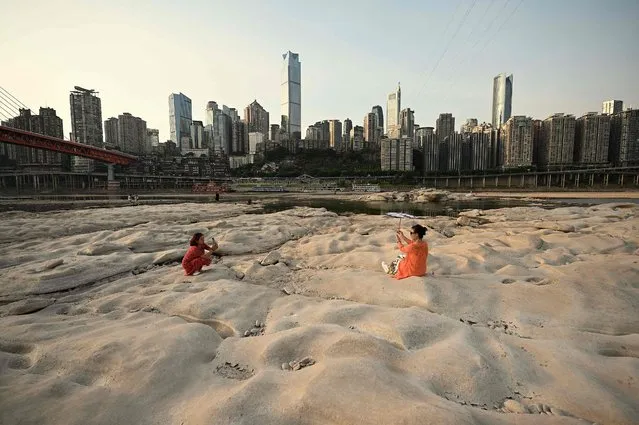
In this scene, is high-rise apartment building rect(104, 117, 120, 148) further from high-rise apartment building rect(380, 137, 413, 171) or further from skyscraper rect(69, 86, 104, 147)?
high-rise apartment building rect(380, 137, 413, 171)

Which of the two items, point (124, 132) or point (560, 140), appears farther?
point (124, 132)

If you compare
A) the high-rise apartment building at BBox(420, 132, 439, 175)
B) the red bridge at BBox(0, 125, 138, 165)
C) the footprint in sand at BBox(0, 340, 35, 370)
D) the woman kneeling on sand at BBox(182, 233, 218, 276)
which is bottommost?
the footprint in sand at BBox(0, 340, 35, 370)

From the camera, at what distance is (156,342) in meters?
3.57

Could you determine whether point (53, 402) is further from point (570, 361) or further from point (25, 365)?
point (570, 361)

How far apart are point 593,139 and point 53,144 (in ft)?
506

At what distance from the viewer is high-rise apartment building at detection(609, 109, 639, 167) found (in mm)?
96062

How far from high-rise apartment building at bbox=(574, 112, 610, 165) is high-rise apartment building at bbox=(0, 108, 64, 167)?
182m

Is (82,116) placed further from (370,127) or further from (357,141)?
(370,127)

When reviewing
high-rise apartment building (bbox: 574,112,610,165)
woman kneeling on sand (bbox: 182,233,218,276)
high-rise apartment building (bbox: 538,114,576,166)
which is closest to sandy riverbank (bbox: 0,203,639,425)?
woman kneeling on sand (bbox: 182,233,218,276)

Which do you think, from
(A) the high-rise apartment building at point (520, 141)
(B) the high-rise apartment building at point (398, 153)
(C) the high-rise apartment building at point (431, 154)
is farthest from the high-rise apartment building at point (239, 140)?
(A) the high-rise apartment building at point (520, 141)

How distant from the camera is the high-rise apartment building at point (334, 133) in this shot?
18964cm

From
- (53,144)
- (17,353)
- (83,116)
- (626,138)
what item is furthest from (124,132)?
(626,138)

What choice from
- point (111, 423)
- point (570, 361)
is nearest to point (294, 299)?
point (111, 423)

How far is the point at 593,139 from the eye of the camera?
10238 cm
